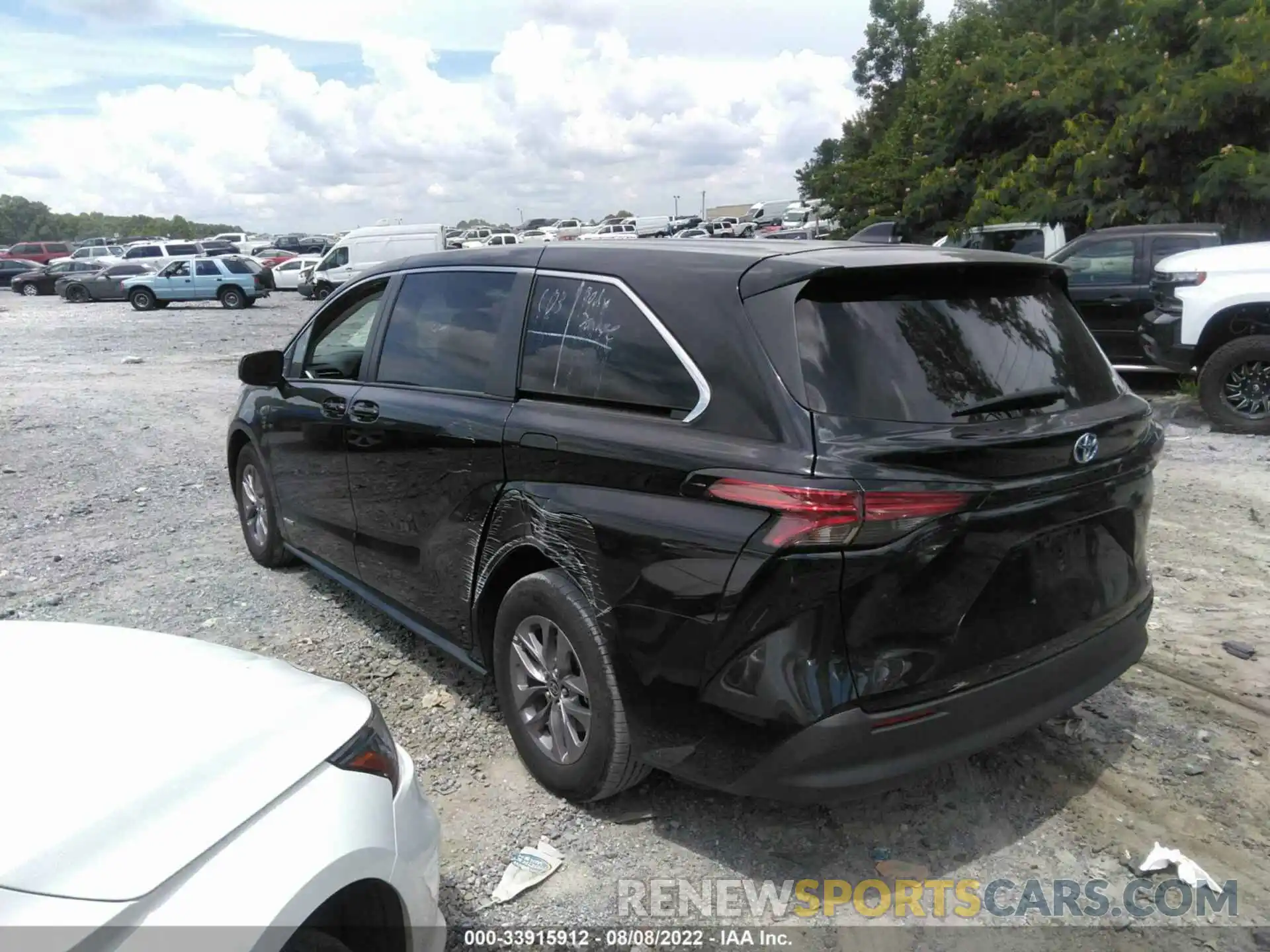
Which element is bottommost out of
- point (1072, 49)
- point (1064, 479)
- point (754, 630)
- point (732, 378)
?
point (754, 630)

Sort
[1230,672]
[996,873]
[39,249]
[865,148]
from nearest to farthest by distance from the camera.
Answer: [996,873] → [1230,672] → [865,148] → [39,249]

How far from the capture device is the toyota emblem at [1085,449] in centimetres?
276

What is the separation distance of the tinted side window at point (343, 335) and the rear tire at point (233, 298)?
26714mm

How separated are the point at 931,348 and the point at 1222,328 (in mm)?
7344

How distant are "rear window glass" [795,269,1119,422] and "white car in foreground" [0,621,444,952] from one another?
4.79ft

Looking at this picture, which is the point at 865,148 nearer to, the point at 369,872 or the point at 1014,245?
the point at 1014,245

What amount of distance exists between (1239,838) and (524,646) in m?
2.36

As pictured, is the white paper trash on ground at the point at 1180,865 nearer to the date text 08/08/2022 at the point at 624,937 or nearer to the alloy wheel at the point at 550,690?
the date text 08/08/2022 at the point at 624,937

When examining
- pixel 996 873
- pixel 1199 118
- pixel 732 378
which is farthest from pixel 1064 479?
pixel 1199 118

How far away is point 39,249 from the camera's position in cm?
4981

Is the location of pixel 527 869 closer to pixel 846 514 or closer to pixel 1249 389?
pixel 846 514

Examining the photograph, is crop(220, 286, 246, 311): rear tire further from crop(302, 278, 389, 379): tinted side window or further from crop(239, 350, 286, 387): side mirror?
crop(302, 278, 389, 379): tinted side window

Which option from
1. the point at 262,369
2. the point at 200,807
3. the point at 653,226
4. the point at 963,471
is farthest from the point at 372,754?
the point at 653,226

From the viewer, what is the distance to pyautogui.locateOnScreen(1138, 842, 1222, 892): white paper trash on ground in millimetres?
2816
